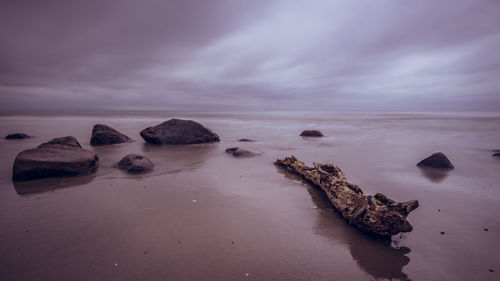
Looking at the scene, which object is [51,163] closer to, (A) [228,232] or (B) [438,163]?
(A) [228,232]

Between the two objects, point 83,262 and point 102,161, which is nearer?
point 83,262

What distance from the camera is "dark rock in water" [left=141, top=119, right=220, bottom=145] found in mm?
12031

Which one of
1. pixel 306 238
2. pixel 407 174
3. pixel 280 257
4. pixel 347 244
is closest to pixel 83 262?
pixel 280 257

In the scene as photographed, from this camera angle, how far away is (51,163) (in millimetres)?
5848

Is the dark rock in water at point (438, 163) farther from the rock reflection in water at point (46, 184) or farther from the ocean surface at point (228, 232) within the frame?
the rock reflection in water at point (46, 184)

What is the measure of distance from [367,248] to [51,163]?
744 centimetres

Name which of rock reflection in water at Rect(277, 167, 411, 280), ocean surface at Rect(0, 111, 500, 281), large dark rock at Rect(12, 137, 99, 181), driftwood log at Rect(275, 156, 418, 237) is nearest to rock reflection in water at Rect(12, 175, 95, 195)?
ocean surface at Rect(0, 111, 500, 281)

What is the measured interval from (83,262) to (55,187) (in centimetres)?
353

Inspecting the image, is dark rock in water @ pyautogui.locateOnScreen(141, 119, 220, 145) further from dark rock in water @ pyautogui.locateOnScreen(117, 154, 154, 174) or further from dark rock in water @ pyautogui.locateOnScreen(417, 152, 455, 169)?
dark rock in water @ pyautogui.locateOnScreen(417, 152, 455, 169)

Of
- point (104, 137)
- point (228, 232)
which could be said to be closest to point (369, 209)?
point (228, 232)

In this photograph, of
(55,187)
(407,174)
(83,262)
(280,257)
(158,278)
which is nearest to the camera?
(158,278)

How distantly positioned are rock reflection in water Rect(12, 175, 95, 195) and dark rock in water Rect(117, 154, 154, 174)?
91 centimetres

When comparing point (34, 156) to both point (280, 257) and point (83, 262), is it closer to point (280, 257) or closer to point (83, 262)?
point (83, 262)

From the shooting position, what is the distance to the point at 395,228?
10.5ft
